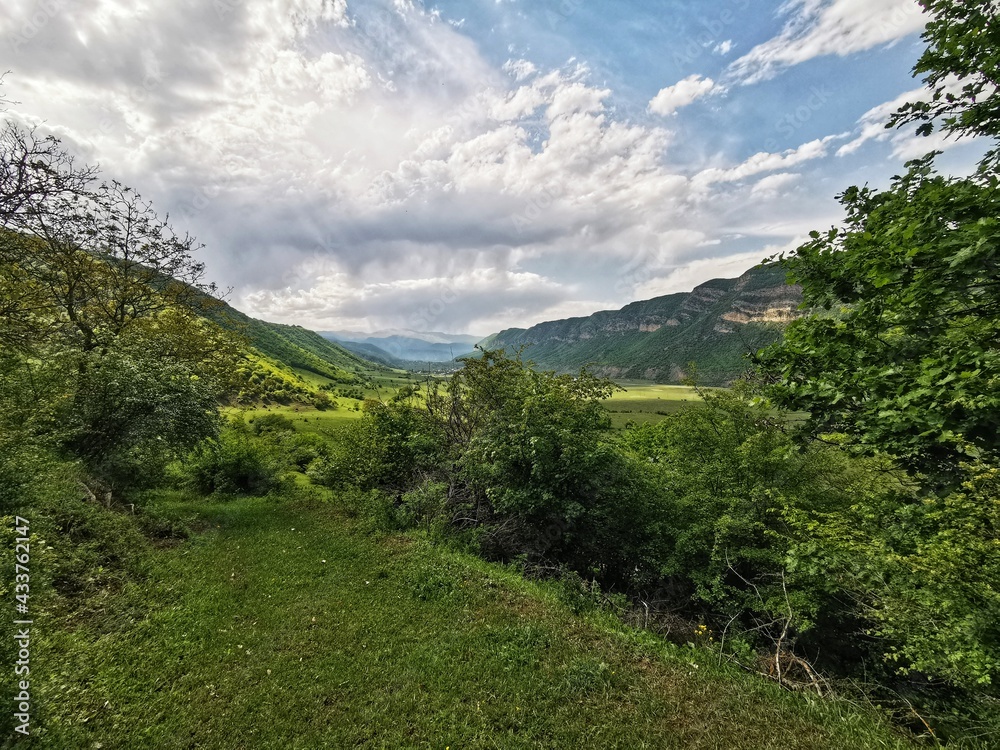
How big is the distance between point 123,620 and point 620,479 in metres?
14.6

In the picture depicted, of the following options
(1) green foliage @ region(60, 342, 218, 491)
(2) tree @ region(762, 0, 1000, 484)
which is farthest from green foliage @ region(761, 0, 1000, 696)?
(1) green foliage @ region(60, 342, 218, 491)

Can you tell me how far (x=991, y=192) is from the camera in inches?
216

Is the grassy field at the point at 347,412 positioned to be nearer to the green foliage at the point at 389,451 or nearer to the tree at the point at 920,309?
the green foliage at the point at 389,451

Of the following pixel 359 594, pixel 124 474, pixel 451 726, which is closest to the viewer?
pixel 451 726

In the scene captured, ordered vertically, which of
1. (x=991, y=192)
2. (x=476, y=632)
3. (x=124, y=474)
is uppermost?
(x=991, y=192)

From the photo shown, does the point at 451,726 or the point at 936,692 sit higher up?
the point at 451,726

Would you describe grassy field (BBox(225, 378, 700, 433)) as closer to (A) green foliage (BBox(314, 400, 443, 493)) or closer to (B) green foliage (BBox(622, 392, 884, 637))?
(A) green foliage (BBox(314, 400, 443, 493))

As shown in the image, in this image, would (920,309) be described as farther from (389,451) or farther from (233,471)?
(233,471)

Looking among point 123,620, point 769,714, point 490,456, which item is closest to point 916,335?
point 769,714

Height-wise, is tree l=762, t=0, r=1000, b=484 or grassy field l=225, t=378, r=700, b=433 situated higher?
tree l=762, t=0, r=1000, b=484

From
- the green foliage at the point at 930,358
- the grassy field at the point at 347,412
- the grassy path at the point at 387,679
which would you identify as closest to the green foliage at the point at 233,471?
the grassy path at the point at 387,679

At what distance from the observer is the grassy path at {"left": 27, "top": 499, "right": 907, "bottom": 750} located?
19.6 feet

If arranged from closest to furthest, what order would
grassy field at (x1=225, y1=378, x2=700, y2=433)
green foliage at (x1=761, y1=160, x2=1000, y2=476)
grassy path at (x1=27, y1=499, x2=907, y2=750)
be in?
green foliage at (x1=761, y1=160, x2=1000, y2=476)
grassy path at (x1=27, y1=499, x2=907, y2=750)
grassy field at (x1=225, y1=378, x2=700, y2=433)

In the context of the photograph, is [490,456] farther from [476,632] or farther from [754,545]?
[754,545]
